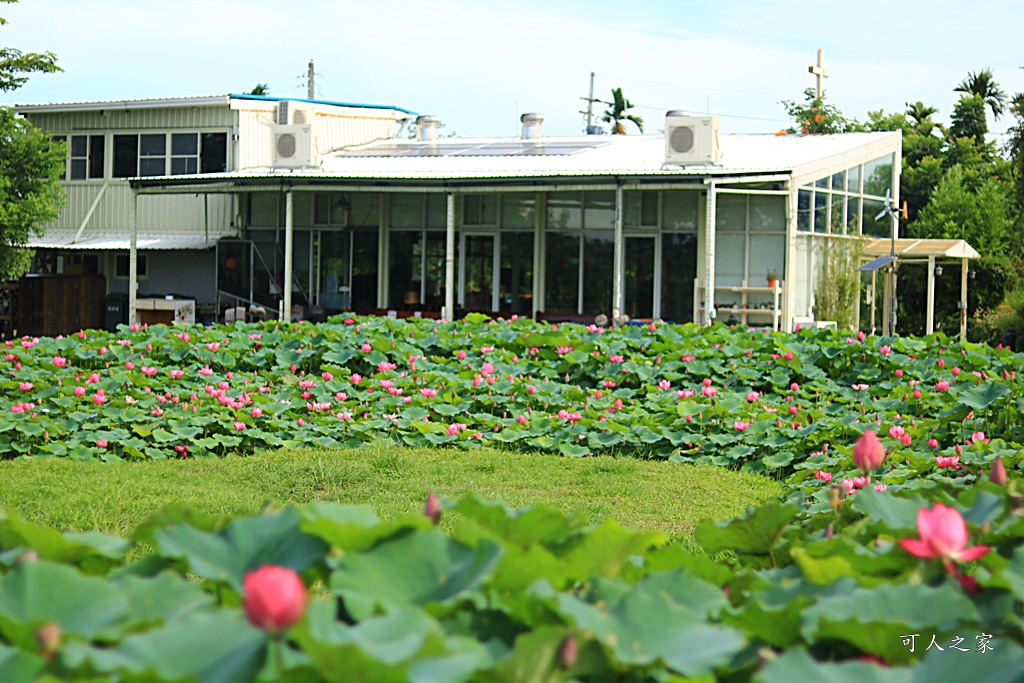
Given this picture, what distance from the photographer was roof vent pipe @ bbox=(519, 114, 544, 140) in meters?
25.4

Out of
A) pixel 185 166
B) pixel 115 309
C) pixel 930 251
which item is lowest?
pixel 115 309

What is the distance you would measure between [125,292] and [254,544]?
24.3 metres

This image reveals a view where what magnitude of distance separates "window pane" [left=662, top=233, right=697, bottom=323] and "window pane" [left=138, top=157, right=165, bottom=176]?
10893 millimetres

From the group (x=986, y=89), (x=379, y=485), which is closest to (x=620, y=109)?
(x=986, y=89)

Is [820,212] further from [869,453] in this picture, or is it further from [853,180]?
[869,453]

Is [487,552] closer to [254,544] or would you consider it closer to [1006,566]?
[254,544]


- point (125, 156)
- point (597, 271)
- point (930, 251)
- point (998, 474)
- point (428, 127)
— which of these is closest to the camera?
point (998, 474)

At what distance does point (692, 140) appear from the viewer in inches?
757

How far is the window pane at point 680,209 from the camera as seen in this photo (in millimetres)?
20859

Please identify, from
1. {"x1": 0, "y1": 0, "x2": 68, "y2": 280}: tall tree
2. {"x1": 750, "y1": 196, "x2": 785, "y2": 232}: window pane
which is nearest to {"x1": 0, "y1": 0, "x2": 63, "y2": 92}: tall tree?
{"x1": 0, "y1": 0, "x2": 68, "y2": 280}: tall tree

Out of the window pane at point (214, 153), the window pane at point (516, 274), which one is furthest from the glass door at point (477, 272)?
the window pane at point (214, 153)

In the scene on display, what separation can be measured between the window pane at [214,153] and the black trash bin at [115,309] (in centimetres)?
327

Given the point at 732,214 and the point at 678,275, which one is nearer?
the point at 732,214

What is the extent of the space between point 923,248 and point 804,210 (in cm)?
A: 329
